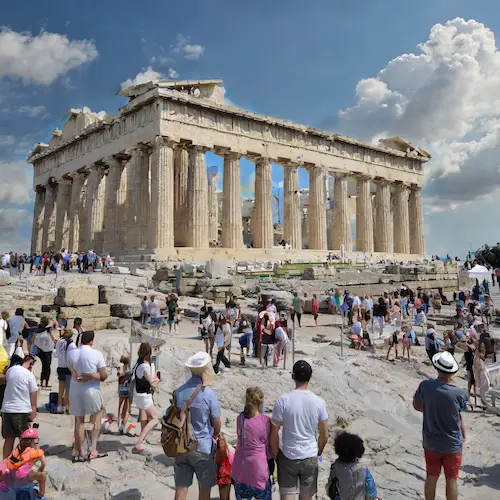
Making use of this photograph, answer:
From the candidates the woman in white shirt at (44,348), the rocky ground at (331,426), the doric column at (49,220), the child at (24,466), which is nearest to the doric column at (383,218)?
the doric column at (49,220)

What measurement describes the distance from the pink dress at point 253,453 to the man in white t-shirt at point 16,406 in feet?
9.65

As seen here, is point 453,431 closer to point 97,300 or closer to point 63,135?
point 97,300

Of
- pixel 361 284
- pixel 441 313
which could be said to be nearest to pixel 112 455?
pixel 441 313

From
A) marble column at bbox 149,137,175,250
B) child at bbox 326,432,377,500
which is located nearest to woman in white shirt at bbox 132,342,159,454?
child at bbox 326,432,377,500

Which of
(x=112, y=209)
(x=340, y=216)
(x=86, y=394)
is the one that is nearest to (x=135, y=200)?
(x=112, y=209)

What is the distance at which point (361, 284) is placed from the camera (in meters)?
26.8

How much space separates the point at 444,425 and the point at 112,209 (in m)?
31.5

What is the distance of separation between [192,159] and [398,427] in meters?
25.5

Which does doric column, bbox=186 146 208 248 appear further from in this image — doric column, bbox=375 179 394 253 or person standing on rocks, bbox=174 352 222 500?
person standing on rocks, bbox=174 352 222 500

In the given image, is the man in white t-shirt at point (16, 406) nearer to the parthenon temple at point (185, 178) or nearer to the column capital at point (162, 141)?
the parthenon temple at point (185, 178)

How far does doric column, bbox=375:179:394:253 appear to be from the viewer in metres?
43.9

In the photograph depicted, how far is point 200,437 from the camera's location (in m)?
4.13

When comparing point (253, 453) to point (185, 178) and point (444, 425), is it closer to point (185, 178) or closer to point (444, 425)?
point (444, 425)

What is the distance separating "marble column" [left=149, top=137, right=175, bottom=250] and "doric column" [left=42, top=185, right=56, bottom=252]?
17821mm
